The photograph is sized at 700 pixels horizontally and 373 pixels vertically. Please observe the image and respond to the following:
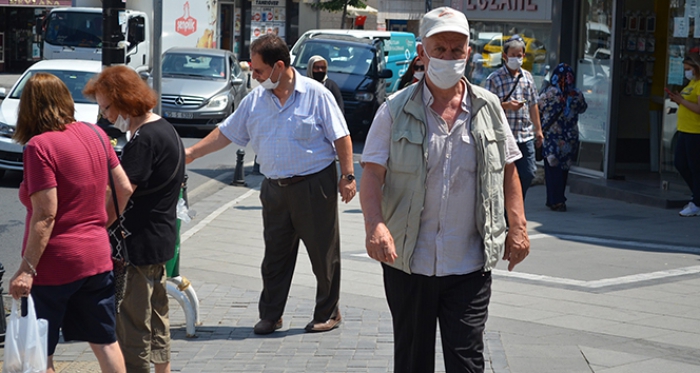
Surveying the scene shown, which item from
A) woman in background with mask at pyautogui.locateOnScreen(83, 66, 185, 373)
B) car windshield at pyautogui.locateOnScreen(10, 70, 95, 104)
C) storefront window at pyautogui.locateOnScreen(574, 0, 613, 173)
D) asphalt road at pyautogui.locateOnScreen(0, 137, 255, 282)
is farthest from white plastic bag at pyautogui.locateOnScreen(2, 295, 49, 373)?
car windshield at pyautogui.locateOnScreen(10, 70, 95, 104)

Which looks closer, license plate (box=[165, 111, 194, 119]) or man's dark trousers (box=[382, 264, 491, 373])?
man's dark trousers (box=[382, 264, 491, 373])

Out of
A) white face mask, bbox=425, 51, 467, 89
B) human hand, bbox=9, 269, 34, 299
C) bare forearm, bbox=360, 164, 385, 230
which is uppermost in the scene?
white face mask, bbox=425, 51, 467, 89

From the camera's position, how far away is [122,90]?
484 cm

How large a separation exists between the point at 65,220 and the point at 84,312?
1.58ft

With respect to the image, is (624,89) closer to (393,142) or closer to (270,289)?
(270,289)

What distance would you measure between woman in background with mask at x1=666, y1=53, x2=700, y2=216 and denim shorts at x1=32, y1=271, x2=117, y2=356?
28.2ft

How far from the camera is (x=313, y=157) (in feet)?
21.0

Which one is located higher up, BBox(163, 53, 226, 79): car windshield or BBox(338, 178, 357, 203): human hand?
BBox(163, 53, 226, 79): car windshield

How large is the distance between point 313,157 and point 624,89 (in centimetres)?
953

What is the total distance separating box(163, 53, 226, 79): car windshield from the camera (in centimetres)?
2167

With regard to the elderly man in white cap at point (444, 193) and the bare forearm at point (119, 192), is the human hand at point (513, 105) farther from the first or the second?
the bare forearm at point (119, 192)

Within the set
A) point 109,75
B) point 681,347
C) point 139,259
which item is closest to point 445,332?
point 139,259

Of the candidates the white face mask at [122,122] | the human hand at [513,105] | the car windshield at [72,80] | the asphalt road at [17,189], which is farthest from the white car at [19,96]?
the white face mask at [122,122]

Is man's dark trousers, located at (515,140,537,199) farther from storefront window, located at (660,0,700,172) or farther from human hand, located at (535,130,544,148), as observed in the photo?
storefront window, located at (660,0,700,172)
